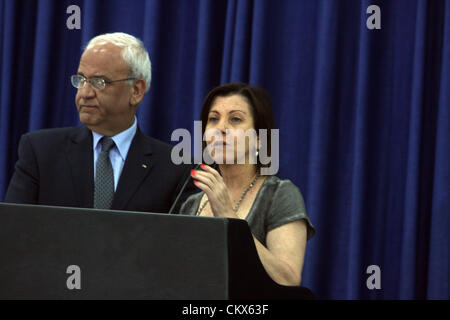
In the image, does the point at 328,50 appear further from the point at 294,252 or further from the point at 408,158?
the point at 294,252

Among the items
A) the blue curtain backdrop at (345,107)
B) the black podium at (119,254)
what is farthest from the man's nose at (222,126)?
the blue curtain backdrop at (345,107)

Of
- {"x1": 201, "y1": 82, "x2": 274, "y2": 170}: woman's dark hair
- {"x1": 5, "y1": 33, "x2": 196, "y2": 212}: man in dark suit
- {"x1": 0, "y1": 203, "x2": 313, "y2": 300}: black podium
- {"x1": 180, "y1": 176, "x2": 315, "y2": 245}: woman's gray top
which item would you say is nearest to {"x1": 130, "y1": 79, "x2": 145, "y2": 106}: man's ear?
{"x1": 5, "y1": 33, "x2": 196, "y2": 212}: man in dark suit

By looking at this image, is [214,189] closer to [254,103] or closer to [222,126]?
[222,126]

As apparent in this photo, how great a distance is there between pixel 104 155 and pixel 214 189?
68cm

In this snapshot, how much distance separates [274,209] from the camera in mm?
1510

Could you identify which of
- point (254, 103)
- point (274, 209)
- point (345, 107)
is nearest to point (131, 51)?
point (254, 103)

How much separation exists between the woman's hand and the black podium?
30cm

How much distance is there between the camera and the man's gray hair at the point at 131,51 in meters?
1.80

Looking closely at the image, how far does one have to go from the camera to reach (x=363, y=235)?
2199 mm

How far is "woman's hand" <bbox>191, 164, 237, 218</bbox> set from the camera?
1160 mm

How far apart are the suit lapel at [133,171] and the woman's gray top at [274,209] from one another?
0.38 meters

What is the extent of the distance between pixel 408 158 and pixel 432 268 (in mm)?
414

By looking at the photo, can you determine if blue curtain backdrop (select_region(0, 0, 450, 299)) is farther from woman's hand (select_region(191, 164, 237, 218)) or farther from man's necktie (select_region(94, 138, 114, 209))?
woman's hand (select_region(191, 164, 237, 218))
